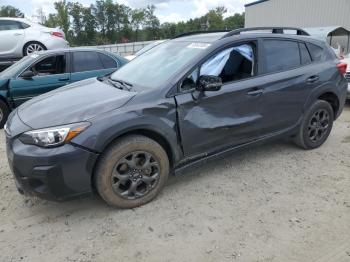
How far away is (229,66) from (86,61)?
13.8ft

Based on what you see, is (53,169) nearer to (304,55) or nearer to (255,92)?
(255,92)

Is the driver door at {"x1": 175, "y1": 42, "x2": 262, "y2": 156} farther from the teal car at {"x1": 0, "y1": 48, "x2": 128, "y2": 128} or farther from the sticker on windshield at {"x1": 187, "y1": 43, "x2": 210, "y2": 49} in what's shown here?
the teal car at {"x1": 0, "y1": 48, "x2": 128, "y2": 128}

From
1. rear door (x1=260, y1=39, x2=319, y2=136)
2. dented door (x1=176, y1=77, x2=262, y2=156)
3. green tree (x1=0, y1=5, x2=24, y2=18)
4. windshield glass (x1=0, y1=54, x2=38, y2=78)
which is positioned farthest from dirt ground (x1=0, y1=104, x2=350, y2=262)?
green tree (x1=0, y1=5, x2=24, y2=18)

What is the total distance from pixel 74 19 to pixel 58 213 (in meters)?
76.9

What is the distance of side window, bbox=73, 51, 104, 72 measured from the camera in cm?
729

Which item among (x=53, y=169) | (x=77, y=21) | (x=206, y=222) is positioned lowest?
(x=206, y=222)

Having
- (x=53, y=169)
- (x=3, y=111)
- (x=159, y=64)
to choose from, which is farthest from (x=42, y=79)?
A: (x=53, y=169)

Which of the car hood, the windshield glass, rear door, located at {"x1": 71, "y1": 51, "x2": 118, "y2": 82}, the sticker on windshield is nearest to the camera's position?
the car hood

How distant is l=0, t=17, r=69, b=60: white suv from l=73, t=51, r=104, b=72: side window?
3790 mm

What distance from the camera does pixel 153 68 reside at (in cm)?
408

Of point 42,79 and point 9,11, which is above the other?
point 9,11

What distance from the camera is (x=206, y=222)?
10.8ft

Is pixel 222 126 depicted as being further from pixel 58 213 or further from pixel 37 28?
pixel 37 28

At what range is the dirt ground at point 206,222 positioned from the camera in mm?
2906
